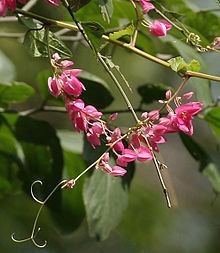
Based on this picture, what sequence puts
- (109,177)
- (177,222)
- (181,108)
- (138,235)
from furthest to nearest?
(177,222)
(138,235)
(109,177)
(181,108)

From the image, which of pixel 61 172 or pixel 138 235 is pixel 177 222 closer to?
pixel 138 235

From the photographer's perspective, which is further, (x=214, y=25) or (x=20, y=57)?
(x=20, y=57)

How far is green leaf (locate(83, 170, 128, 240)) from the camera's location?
3.85 feet

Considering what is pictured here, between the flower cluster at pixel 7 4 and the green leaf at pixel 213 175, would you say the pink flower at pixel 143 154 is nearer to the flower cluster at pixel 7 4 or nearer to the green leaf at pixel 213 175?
the flower cluster at pixel 7 4

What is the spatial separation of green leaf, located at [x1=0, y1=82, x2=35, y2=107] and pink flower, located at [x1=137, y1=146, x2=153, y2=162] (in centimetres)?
43

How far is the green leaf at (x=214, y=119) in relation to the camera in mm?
1180

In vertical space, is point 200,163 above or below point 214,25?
below

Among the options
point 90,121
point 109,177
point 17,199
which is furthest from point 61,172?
point 17,199

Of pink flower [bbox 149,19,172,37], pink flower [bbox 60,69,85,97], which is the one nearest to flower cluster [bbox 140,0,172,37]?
pink flower [bbox 149,19,172,37]

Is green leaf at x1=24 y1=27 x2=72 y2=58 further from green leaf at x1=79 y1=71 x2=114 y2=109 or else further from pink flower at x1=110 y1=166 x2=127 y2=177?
green leaf at x1=79 y1=71 x2=114 y2=109

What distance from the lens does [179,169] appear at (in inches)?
147

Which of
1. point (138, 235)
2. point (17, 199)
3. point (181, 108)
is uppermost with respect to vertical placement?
point (181, 108)

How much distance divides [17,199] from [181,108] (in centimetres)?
180

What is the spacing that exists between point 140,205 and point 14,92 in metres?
1.72
